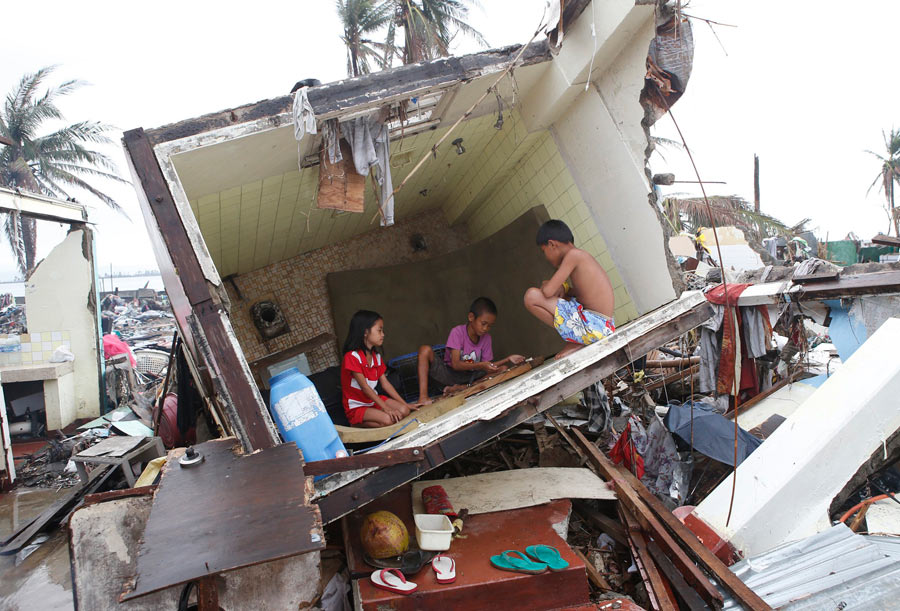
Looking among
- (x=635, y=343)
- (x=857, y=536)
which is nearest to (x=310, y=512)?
(x=635, y=343)

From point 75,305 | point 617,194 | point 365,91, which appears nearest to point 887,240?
point 617,194

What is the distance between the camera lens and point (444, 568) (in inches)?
130

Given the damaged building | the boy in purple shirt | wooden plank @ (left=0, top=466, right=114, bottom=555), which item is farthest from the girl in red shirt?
wooden plank @ (left=0, top=466, right=114, bottom=555)

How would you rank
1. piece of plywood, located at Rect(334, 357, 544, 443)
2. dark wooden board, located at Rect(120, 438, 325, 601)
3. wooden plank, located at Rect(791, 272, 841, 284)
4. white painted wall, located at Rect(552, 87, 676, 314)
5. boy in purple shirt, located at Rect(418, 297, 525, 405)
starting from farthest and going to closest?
1. boy in purple shirt, located at Rect(418, 297, 525, 405)
2. wooden plank, located at Rect(791, 272, 841, 284)
3. white painted wall, located at Rect(552, 87, 676, 314)
4. piece of plywood, located at Rect(334, 357, 544, 443)
5. dark wooden board, located at Rect(120, 438, 325, 601)

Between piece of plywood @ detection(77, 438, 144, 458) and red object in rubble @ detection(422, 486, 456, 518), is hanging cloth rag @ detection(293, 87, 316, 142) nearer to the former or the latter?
red object in rubble @ detection(422, 486, 456, 518)

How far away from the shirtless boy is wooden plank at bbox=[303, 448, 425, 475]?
175cm

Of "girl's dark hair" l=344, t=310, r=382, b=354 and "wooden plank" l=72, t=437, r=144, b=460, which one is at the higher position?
"girl's dark hair" l=344, t=310, r=382, b=354

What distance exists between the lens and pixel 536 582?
3.23m

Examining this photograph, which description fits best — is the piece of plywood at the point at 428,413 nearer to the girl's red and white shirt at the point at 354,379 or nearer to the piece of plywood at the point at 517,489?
the girl's red and white shirt at the point at 354,379

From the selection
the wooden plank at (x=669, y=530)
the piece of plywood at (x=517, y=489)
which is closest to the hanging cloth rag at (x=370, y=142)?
the piece of plywood at (x=517, y=489)

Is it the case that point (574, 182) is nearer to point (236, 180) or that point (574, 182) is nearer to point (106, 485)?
point (236, 180)

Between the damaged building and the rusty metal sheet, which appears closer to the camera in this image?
the damaged building

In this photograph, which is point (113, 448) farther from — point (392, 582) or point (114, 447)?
point (392, 582)

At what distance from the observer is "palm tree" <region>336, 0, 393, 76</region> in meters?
16.1
